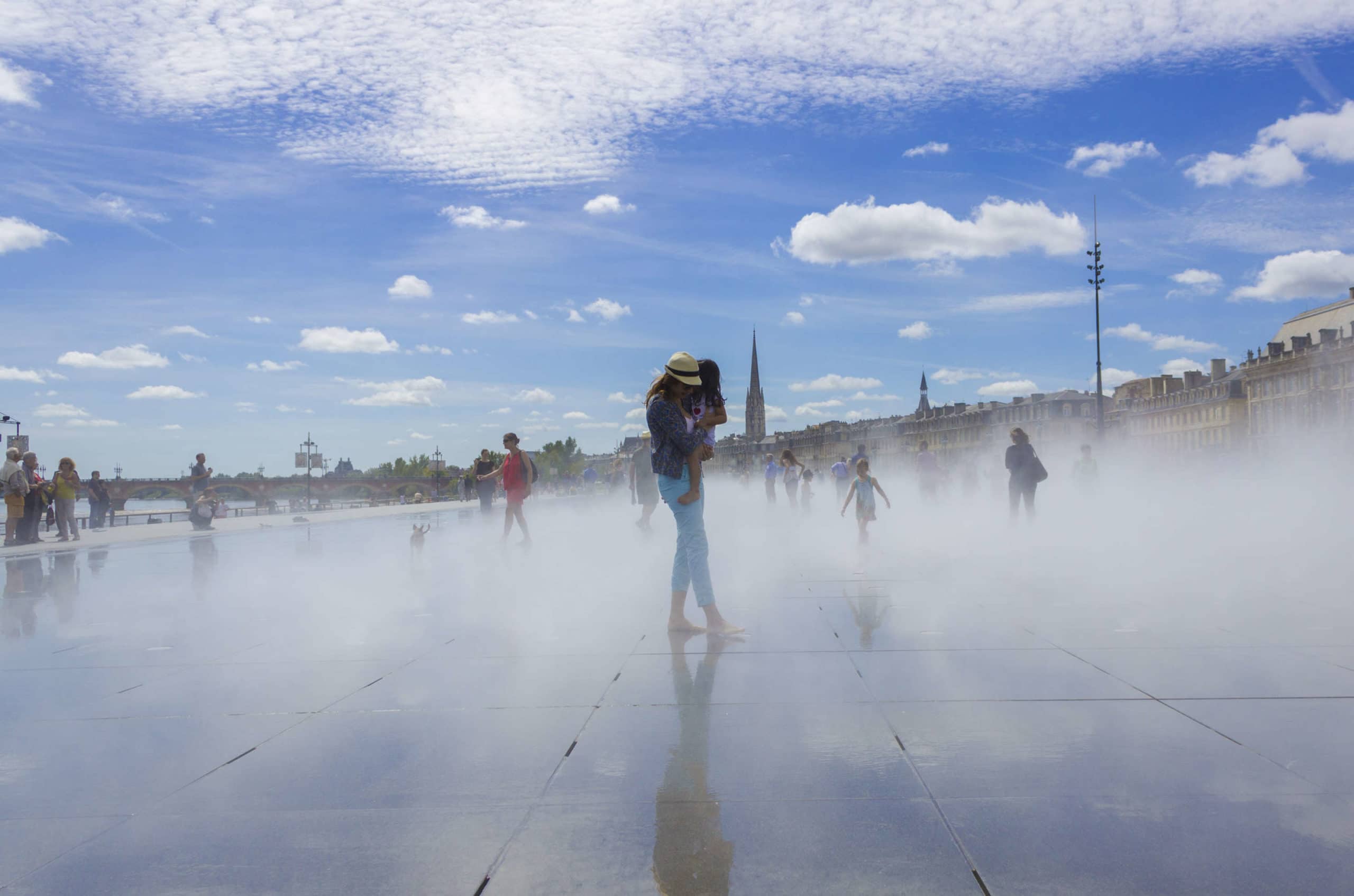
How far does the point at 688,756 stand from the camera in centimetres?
359

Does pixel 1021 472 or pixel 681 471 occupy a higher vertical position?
→ pixel 681 471

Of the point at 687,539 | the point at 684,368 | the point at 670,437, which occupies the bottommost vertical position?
the point at 687,539

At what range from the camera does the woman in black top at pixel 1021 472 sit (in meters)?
15.1

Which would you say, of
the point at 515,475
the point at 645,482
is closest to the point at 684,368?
the point at 515,475

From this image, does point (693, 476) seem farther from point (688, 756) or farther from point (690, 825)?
point (690, 825)

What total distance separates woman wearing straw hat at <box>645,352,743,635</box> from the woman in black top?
9712 millimetres

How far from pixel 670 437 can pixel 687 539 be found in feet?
2.23

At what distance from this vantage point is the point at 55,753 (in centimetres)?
383

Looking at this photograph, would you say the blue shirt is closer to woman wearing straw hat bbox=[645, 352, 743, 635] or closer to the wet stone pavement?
woman wearing straw hat bbox=[645, 352, 743, 635]

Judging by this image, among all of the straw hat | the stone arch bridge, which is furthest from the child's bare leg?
the stone arch bridge

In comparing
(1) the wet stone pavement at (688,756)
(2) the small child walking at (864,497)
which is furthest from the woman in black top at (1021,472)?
(1) the wet stone pavement at (688,756)

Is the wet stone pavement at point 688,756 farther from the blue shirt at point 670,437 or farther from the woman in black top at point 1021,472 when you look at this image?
the woman in black top at point 1021,472

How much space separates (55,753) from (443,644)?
2.44m

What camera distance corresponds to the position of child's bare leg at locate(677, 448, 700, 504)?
6410 mm
